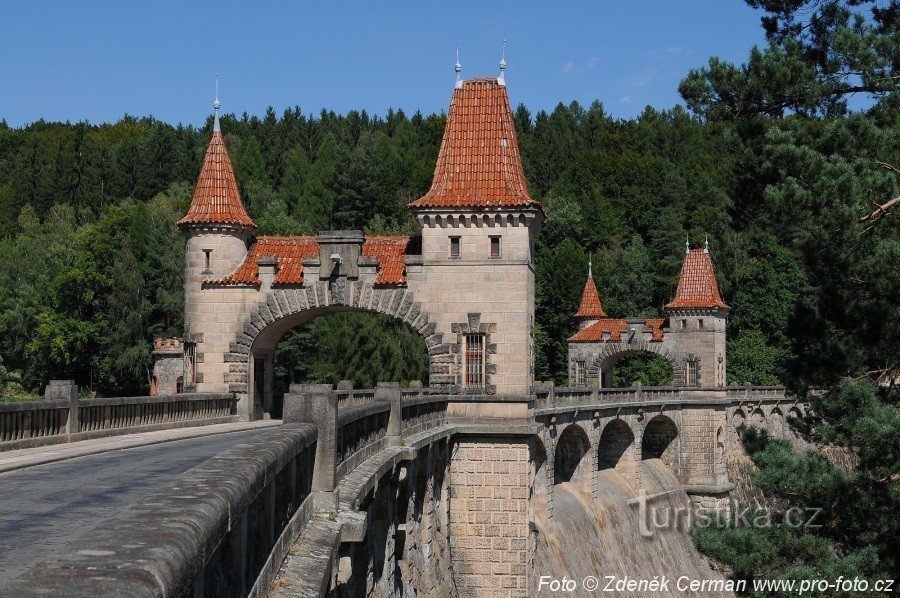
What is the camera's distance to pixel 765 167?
16.0 metres

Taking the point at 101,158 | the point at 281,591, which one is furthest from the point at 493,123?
the point at 101,158

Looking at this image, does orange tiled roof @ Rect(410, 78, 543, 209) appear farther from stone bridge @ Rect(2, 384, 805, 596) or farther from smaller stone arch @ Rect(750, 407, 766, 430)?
smaller stone arch @ Rect(750, 407, 766, 430)

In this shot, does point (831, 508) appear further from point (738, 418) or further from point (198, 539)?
point (738, 418)

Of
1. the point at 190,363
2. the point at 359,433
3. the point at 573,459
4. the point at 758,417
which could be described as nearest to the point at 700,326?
the point at 758,417

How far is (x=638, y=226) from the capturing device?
9375cm

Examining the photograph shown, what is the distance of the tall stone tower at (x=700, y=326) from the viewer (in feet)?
180

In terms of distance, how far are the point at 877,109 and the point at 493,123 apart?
12.8 m

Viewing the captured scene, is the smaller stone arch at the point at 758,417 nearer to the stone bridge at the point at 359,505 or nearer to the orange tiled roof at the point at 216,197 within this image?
the stone bridge at the point at 359,505

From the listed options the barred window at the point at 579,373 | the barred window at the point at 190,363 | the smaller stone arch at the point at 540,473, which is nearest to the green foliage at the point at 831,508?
the smaller stone arch at the point at 540,473

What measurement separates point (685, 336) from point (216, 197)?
32544mm

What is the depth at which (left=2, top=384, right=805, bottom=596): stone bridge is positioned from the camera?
2.95m

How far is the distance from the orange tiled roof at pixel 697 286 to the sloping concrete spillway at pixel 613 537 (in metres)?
8.53

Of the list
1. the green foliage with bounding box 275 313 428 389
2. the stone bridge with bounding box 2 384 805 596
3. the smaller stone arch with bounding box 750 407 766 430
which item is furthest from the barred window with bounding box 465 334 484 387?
the smaller stone arch with bounding box 750 407 766 430

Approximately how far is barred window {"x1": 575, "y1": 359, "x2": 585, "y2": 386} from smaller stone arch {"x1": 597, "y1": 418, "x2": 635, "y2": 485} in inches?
388
